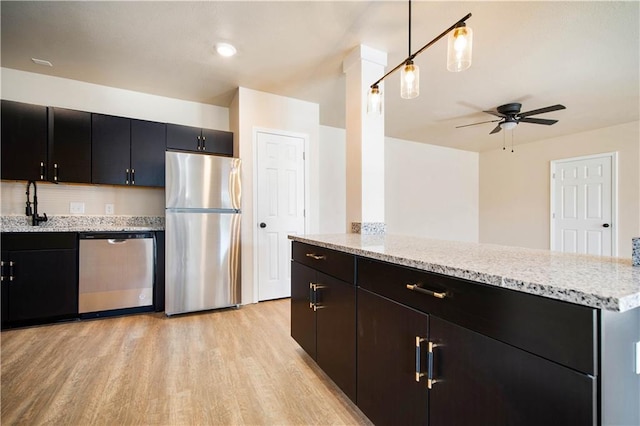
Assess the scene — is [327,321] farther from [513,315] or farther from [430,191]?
[430,191]

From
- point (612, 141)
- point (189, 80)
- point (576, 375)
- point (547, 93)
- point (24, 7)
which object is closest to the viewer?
point (576, 375)

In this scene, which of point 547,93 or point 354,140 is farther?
point 547,93

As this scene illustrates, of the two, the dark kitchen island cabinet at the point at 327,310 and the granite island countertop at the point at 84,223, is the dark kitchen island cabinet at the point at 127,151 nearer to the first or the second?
the granite island countertop at the point at 84,223

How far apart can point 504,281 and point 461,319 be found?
0.21 m

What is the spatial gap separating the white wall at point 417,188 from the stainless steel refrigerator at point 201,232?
5.96ft

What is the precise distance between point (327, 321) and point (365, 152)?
1.40 meters

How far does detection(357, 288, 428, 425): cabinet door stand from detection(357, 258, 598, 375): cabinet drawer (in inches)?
3.4

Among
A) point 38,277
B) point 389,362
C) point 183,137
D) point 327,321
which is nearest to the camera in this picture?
point 389,362

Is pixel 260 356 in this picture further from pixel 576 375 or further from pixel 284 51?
pixel 284 51

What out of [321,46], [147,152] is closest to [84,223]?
[147,152]

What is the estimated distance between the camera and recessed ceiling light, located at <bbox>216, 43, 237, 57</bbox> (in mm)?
2453

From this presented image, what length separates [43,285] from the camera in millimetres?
2582

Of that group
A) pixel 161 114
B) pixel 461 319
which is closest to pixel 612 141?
pixel 461 319

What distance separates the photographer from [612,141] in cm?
443
